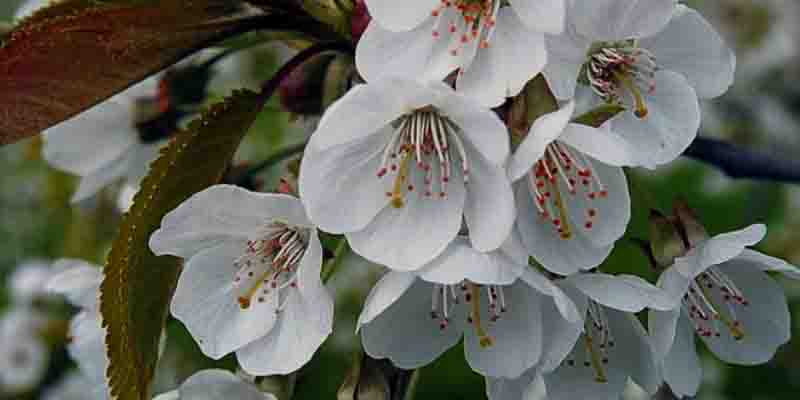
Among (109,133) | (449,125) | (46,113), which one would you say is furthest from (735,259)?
(109,133)

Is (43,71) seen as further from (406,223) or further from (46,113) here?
(406,223)

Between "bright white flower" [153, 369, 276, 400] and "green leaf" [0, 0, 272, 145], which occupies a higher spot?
"green leaf" [0, 0, 272, 145]

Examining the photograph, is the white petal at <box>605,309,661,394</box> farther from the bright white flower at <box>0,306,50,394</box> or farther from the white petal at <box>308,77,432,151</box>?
the bright white flower at <box>0,306,50,394</box>

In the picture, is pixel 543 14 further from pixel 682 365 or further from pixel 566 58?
pixel 682 365

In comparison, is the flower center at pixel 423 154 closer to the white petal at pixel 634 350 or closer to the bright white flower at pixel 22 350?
the white petal at pixel 634 350

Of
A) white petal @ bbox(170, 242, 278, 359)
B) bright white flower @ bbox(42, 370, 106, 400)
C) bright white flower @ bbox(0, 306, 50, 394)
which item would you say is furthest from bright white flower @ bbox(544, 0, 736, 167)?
bright white flower @ bbox(0, 306, 50, 394)

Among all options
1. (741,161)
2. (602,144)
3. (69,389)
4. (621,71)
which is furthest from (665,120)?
(69,389)
